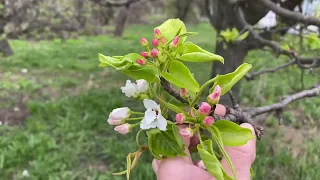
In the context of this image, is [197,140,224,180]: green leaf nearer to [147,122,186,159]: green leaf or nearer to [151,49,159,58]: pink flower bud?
[147,122,186,159]: green leaf

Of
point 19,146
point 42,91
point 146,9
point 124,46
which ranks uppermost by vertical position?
point 19,146

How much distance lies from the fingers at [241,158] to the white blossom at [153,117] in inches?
5.8

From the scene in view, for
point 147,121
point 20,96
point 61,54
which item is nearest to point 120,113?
point 147,121

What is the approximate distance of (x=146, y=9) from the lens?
11375mm

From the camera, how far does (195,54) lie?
2.18ft

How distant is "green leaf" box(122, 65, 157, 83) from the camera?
0.65 meters

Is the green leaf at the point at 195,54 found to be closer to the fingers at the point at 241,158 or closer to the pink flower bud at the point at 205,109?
the pink flower bud at the point at 205,109

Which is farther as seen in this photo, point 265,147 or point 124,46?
point 124,46

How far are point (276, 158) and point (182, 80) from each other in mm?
2149

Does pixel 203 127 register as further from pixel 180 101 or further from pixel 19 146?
pixel 19 146

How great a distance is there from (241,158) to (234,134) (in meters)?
0.10

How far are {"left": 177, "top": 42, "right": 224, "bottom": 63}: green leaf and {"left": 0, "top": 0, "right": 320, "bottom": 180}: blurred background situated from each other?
1.54m

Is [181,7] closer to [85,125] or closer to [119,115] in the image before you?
[85,125]

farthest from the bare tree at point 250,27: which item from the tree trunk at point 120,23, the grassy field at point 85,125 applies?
the tree trunk at point 120,23
